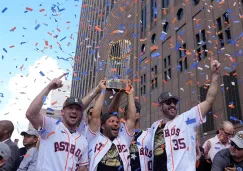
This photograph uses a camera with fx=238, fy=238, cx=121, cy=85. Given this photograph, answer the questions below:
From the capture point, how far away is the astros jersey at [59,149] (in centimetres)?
321

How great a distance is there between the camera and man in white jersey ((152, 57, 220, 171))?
3.50m

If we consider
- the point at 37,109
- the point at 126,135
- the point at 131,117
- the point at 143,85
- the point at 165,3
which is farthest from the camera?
the point at 143,85

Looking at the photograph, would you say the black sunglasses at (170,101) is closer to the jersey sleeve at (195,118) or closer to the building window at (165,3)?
the jersey sleeve at (195,118)

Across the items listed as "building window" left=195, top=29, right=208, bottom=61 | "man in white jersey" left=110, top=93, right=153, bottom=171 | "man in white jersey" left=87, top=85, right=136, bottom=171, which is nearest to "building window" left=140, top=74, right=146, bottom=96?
"building window" left=195, top=29, right=208, bottom=61

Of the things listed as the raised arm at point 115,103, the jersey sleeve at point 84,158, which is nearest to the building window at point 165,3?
the raised arm at point 115,103

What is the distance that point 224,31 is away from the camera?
1683 cm

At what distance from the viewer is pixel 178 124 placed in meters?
3.76

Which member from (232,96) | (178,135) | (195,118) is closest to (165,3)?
(232,96)

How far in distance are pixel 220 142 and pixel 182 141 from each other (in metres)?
2.22

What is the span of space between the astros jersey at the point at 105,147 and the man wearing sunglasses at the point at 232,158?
1361 millimetres

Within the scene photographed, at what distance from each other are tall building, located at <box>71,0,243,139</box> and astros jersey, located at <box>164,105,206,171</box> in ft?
33.2

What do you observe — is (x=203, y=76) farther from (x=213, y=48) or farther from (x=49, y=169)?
(x=49, y=169)

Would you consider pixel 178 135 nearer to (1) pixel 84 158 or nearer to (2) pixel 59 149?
(1) pixel 84 158

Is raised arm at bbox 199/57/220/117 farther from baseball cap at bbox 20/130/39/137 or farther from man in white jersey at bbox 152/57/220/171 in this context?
baseball cap at bbox 20/130/39/137
